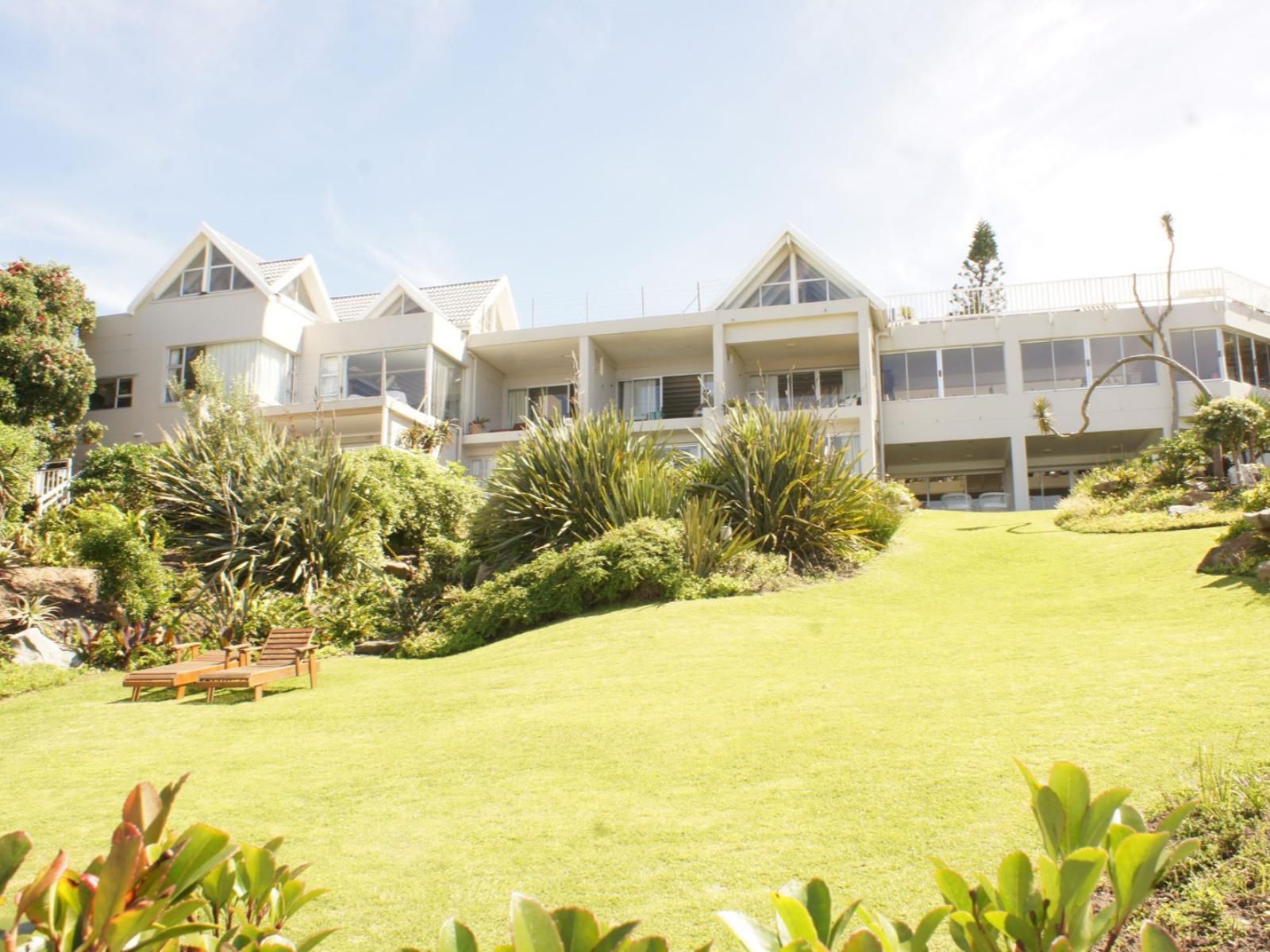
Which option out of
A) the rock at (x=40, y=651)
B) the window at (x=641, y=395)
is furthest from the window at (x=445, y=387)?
the rock at (x=40, y=651)

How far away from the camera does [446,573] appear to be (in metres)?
14.9

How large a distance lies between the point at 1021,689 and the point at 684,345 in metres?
23.0

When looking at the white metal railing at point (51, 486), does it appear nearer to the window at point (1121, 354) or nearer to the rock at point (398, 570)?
the rock at point (398, 570)

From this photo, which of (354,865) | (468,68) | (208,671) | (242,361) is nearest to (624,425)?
(468,68)

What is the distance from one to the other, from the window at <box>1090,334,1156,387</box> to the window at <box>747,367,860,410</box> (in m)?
7.00

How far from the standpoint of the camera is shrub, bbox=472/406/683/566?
13.7 metres

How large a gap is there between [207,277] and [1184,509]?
24749 mm

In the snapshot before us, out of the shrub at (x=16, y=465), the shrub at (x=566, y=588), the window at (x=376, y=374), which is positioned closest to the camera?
the shrub at (x=566, y=588)

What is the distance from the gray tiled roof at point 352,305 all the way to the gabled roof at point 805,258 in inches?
477

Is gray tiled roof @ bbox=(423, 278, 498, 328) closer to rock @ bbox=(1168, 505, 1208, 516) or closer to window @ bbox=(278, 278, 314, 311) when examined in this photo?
window @ bbox=(278, 278, 314, 311)

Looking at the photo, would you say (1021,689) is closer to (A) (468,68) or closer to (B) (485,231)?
(A) (468,68)

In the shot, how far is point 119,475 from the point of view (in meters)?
18.3

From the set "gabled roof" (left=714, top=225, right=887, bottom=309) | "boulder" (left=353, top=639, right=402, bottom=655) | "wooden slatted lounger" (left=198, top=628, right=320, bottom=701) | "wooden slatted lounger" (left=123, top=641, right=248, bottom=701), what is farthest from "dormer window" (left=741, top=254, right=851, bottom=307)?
"wooden slatted lounger" (left=123, top=641, right=248, bottom=701)

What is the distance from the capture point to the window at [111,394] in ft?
82.1
